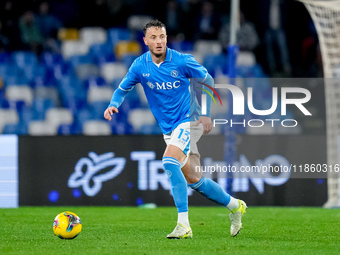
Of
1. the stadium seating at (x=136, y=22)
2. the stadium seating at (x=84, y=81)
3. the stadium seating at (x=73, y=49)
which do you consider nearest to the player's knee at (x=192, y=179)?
the stadium seating at (x=84, y=81)

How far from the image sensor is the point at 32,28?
14.4 metres

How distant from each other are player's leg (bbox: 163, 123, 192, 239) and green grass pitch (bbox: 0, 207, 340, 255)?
169mm

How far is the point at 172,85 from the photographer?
21.2ft

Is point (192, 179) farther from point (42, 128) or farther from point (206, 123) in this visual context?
point (42, 128)

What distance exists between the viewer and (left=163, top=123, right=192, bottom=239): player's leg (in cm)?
619

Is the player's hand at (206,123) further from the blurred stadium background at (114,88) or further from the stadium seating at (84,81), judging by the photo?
the stadium seating at (84,81)

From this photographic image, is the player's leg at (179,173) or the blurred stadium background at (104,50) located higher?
the blurred stadium background at (104,50)

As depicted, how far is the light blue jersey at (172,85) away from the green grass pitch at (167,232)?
1083 millimetres

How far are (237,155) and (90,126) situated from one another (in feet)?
10.9

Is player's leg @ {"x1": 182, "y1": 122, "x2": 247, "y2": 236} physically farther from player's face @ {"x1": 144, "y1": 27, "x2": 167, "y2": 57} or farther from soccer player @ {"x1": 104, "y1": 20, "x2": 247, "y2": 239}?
player's face @ {"x1": 144, "y1": 27, "x2": 167, "y2": 57}

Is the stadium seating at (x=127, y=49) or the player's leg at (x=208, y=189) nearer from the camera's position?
the player's leg at (x=208, y=189)

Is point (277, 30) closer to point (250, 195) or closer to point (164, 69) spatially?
point (250, 195)

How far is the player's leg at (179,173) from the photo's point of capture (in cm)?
619

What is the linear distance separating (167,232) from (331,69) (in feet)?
16.5
